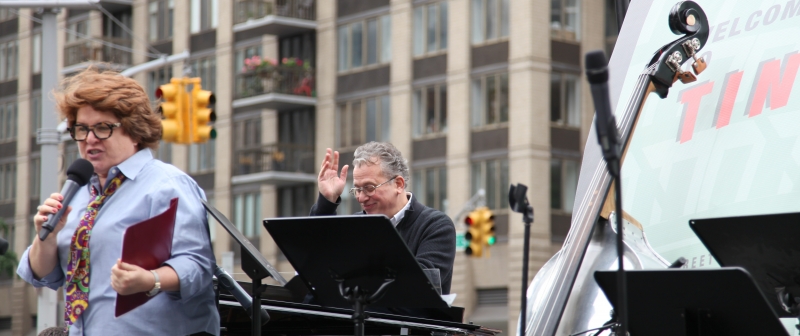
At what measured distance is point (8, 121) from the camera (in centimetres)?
4872

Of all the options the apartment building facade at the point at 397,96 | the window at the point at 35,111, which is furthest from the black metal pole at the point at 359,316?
the window at the point at 35,111

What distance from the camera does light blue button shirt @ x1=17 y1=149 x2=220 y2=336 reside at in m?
4.11

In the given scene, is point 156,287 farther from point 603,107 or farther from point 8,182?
point 8,182

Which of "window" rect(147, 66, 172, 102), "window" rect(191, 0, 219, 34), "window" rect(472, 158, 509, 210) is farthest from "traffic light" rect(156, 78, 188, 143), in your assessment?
"window" rect(147, 66, 172, 102)

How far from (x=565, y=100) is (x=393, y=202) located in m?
27.2

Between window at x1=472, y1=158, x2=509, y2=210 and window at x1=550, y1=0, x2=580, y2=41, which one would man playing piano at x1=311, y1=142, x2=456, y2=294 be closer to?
window at x1=472, y1=158, x2=509, y2=210

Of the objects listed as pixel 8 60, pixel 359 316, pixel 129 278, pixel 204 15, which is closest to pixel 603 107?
pixel 359 316

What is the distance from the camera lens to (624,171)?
7125 mm

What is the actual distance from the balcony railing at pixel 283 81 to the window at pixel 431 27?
4.39m

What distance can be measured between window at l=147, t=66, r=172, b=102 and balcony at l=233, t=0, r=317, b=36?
17.7 feet

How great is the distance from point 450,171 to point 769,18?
2748 cm

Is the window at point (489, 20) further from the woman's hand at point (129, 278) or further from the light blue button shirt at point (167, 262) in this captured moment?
the woman's hand at point (129, 278)

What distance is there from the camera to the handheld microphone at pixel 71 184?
4137 millimetres

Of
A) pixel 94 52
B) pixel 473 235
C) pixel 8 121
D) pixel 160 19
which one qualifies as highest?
pixel 160 19
